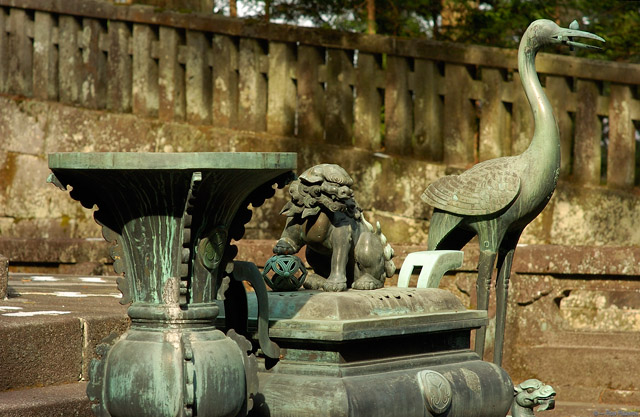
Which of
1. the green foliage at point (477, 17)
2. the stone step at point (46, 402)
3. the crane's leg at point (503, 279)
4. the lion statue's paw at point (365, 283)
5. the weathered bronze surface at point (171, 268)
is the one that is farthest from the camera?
the green foliage at point (477, 17)

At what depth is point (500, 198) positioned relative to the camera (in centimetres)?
547

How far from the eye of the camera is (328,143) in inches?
345

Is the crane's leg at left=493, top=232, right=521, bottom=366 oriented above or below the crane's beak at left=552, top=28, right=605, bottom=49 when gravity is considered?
below

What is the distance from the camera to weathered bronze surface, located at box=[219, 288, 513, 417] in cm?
398

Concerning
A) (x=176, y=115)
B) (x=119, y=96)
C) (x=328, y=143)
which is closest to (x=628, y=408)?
(x=328, y=143)

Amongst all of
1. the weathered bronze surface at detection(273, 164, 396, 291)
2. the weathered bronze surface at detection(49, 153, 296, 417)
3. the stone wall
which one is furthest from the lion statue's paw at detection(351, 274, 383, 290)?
the stone wall

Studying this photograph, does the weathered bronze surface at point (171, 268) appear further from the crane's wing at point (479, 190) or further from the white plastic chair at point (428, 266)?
the crane's wing at point (479, 190)

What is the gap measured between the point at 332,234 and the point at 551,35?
77.6 inches

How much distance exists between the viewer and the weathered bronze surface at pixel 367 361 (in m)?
3.98

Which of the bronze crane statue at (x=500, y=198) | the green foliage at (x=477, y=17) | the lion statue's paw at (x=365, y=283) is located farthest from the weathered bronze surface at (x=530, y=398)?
the green foliage at (x=477, y=17)

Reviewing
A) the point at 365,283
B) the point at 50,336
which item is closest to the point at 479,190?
the point at 365,283

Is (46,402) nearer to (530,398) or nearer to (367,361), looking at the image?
(367,361)

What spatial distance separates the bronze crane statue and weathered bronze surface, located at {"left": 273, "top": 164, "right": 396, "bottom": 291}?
99 cm

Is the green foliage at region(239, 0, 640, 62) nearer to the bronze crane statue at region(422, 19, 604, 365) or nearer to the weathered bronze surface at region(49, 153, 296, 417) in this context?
the bronze crane statue at region(422, 19, 604, 365)
